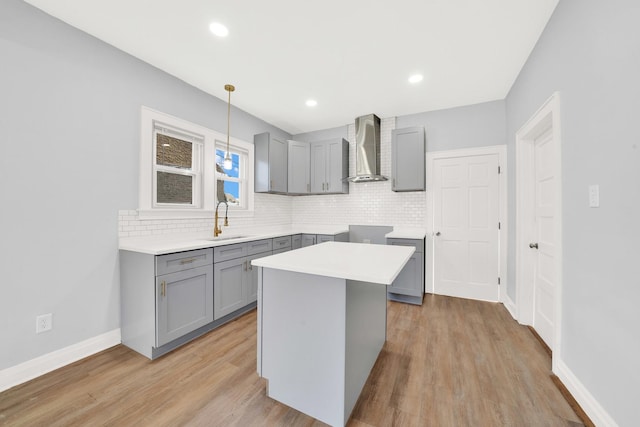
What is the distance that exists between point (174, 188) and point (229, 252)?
3.38 feet

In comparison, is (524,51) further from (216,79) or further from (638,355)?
(216,79)

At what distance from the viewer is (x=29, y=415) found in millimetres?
1481

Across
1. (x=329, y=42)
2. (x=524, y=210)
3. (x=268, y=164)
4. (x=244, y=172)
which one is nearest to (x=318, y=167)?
(x=268, y=164)

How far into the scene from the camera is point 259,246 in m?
3.19

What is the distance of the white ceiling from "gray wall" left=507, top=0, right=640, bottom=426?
599 millimetres

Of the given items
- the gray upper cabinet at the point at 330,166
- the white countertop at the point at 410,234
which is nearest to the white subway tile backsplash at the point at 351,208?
the white countertop at the point at 410,234

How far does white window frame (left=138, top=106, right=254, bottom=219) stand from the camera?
2.50m

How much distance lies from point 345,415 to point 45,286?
2.41 meters

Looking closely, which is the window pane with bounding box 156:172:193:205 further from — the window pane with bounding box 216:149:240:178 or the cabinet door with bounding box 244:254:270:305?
the cabinet door with bounding box 244:254:270:305

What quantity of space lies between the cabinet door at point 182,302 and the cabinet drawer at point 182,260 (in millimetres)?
42

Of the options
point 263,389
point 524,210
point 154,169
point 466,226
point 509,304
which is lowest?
point 263,389

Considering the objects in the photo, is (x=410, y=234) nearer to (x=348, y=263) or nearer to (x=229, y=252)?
(x=348, y=263)

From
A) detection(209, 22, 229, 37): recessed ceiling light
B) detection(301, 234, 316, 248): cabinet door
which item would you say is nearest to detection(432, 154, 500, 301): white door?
detection(301, 234, 316, 248): cabinet door

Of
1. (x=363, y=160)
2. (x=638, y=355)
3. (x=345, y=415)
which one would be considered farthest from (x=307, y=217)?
(x=638, y=355)
